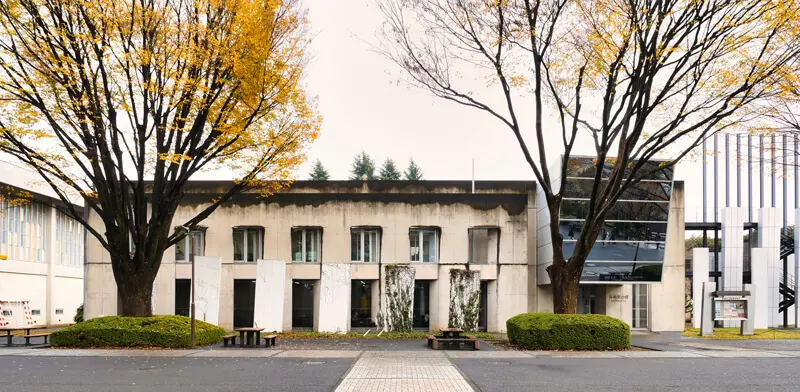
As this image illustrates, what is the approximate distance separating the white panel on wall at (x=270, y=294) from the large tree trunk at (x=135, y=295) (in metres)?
6.28

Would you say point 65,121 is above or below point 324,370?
above

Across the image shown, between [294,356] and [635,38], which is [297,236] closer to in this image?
[294,356]

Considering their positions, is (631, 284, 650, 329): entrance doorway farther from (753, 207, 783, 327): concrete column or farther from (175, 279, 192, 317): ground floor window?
(175, 279, 192, 317): ground floor window

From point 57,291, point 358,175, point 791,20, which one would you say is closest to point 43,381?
point 791,20

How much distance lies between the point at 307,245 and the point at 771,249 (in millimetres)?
28104

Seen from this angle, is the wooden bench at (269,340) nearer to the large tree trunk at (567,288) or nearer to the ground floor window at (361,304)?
the large tree trunk at (567,288)

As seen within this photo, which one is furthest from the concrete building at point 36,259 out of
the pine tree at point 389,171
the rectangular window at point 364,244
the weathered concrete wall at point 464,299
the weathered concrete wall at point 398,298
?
the pine tree at point 389,171

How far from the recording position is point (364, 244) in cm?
3378

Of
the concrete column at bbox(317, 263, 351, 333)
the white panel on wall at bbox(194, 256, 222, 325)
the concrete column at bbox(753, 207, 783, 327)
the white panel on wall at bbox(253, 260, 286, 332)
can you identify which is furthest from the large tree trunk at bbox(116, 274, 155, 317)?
the concrete column at bbox(753, 207, 783, 327)

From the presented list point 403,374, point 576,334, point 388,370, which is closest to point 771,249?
point 576,334

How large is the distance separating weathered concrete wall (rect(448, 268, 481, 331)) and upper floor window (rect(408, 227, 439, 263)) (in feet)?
12.5

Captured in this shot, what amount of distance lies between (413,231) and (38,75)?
1746cm

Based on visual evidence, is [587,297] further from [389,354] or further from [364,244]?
[389,354]

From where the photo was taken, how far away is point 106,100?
22469 mm
